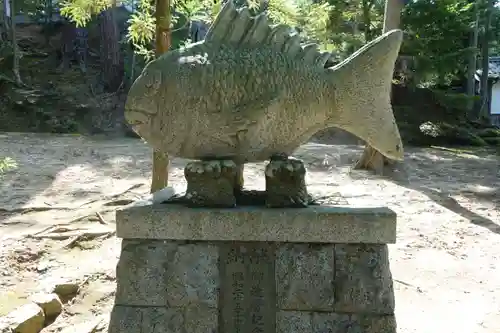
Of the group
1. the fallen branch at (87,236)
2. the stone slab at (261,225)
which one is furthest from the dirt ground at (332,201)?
the stone slab at (261,225)

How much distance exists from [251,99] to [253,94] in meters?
0.02

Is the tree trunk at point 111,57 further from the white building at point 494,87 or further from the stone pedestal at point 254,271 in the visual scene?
the stone pedestal at point 254,271

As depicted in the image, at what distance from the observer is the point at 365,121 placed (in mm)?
2490

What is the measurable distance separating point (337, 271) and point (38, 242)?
3.76 m

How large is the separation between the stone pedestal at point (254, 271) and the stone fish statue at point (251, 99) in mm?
152

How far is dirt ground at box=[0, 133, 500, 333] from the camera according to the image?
3893mm

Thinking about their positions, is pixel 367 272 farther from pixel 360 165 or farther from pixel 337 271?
pixel 360 165

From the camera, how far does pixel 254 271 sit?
7.53 ft

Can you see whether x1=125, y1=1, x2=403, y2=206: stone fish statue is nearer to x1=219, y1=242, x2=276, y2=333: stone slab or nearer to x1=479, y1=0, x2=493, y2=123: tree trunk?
x1=219, y1=242, x2=276, y2=333: stone slab

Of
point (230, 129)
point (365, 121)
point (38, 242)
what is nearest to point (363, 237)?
point (365, 121)

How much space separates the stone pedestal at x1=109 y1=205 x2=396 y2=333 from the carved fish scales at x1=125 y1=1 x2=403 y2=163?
0.35m

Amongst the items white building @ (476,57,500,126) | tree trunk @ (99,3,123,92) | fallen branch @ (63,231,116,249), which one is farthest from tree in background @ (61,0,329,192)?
white building @ (476,57,500,126)

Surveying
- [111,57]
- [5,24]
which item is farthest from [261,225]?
[5,24]

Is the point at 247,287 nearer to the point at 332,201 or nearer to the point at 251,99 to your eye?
the point at 332,201
